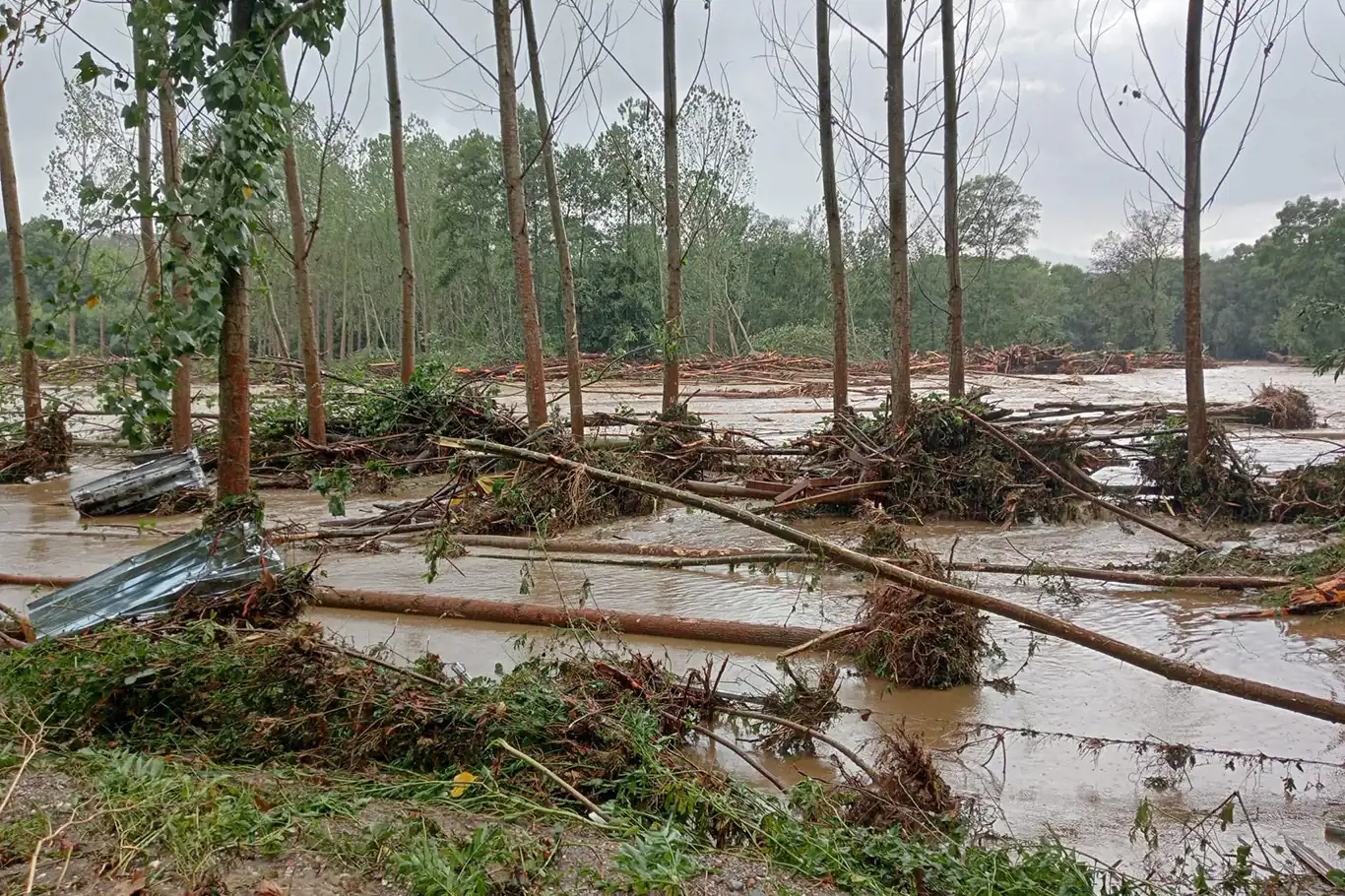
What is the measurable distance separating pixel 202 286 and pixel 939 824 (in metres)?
4.33

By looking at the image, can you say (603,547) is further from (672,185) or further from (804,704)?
(672,185)

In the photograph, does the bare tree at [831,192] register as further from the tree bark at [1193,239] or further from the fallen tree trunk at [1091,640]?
the fallen tree trunk at [1091,640]

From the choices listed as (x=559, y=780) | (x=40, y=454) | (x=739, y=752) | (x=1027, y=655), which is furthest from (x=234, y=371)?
(x=40, y=454)

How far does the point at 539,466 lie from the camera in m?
9.78

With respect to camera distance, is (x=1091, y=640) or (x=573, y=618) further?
(x=573, y=618)

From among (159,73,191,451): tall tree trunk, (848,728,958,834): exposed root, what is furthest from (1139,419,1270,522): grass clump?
(159,73,191,451): tall tree trunk

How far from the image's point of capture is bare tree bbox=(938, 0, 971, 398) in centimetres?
1234

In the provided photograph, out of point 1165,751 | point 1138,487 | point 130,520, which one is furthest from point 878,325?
point 1165,751

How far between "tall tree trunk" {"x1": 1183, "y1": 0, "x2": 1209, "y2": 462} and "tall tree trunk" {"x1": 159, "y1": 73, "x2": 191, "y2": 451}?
9008 mm

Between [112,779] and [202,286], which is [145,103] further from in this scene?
[112,779]

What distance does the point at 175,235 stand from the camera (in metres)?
5.60

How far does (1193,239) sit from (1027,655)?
19.5 ft

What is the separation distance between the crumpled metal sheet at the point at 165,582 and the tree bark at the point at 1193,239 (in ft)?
28.9

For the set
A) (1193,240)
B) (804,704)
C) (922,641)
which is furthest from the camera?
(1193,240)
